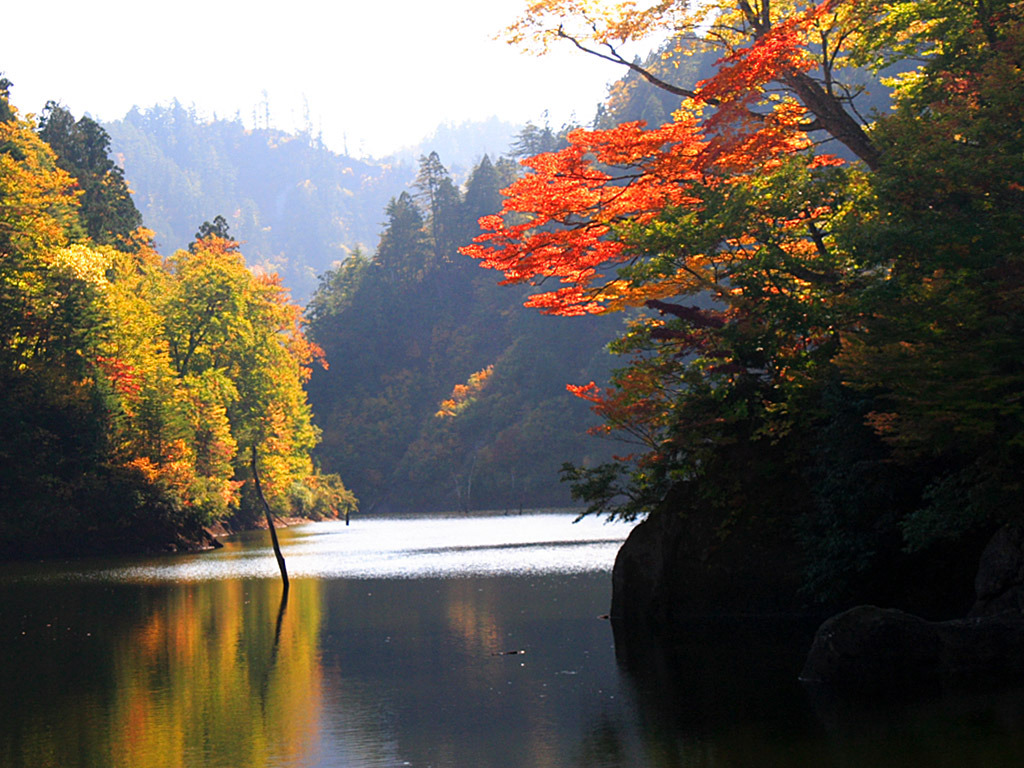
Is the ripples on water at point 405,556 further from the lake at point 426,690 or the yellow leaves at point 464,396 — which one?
the yellow leaves at point 464,396

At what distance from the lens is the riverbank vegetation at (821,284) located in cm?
1662

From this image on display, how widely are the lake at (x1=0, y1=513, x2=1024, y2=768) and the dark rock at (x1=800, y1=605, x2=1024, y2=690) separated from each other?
801 millimetres

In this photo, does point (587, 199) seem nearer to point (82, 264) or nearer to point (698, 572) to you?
point (698, 572)

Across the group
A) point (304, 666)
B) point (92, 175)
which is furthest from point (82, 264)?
point (304, 666)

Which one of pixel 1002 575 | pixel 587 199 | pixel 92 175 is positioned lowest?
pixel 1002 575

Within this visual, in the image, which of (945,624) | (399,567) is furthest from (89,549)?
(945,624)

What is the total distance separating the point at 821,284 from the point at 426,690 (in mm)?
11208

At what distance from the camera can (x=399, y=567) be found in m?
38.6

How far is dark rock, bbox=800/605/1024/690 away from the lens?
51.1 feet

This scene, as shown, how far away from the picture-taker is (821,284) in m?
22.1

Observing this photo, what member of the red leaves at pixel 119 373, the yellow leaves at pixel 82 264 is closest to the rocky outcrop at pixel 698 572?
the red leaves at pixel 119 373

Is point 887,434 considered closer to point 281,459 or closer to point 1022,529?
point 1022,529

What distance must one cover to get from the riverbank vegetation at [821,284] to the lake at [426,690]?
259cm

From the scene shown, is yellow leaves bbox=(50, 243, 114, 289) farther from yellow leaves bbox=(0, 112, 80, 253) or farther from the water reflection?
the water reflection
